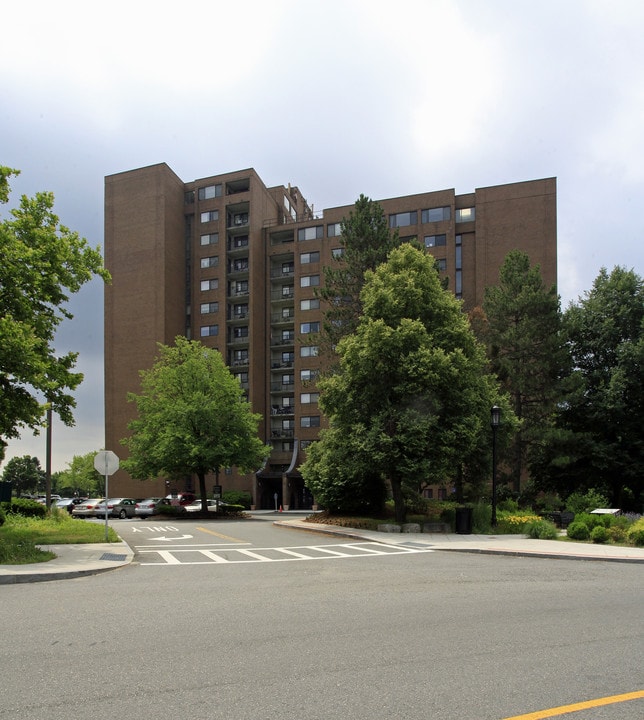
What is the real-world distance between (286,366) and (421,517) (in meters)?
44.6

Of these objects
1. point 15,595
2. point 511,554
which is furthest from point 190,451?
point 15,595

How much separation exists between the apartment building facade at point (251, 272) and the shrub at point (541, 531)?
42.9 m

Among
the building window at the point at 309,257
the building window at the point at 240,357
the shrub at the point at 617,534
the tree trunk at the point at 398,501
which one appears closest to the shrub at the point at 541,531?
the shrub at the point at 617,534

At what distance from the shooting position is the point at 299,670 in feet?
17.9

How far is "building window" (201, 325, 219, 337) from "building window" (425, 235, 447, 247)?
25180 millimetres

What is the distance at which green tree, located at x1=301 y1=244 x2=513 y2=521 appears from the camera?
22594 millimetres

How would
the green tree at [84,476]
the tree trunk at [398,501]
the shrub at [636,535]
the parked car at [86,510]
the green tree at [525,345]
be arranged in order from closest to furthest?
the shrub at [636,535]
the tree trunk at [398,501]
the green tree at [525,345]
the parked car at [86,510]
the green tree at [84,476]

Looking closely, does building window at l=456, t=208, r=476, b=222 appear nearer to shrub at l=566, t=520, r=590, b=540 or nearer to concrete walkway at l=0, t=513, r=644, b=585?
concrete walkway at l=0, t=513, r=644, b=585

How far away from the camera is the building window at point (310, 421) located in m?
65.4

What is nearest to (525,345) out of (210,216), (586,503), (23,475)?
(586,503)

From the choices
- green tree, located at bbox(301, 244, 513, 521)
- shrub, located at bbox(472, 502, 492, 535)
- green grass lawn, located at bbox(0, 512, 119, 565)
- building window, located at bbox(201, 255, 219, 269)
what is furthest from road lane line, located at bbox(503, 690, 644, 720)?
building window, located at bbox(201, 255, 219, 269)

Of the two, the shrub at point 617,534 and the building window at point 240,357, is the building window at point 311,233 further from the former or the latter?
the shrub at point 617,534

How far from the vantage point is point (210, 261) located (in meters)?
70.7

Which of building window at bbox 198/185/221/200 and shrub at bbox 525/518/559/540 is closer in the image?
shrub at bbox 525/518/559/540
